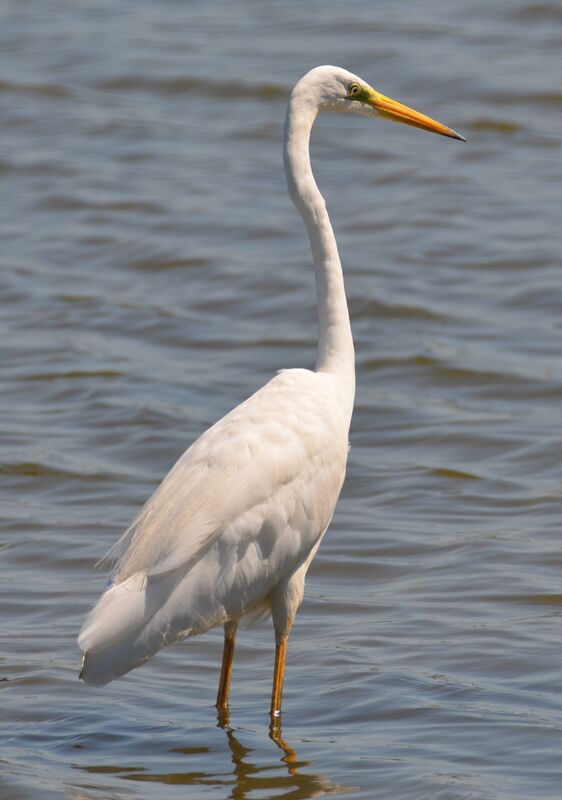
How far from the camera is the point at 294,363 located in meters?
10.5

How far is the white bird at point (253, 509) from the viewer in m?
5.51

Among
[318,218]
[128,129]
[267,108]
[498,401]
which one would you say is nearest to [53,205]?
[128,129]

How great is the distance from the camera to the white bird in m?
5.51

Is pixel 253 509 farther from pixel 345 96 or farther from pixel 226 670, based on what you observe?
pixel 345 96

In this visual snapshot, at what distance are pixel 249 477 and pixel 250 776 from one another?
3.58ft

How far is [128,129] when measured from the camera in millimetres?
15070

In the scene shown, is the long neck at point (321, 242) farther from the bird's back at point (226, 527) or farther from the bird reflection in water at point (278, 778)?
the bird reflection in water at point (278, 778)

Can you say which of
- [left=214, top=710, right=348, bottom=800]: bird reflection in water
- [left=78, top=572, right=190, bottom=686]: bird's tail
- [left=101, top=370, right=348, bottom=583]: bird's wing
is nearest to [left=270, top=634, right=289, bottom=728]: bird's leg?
[left=214, top=710, right=348, bottom=800]: bird reflection in water

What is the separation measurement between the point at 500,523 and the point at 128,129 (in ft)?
26.8

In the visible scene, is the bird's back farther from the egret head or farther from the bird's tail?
the egret head

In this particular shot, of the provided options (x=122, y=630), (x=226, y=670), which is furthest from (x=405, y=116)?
(x=122, y=630)

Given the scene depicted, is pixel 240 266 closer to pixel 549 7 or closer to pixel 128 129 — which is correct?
pixel 128 129

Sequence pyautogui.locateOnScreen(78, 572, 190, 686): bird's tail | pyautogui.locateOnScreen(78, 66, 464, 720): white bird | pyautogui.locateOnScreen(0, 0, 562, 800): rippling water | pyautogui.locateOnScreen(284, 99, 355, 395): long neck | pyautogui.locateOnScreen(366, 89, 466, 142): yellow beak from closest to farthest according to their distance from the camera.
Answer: pyautogui.locateOnScreen(78, 572, 190, 686): bird's tail → pyautogui.locateOnScreen(78, 66, 464, 720): white bird → pyautogui.locateOnScreen(0, 0, 562, 800): rippling water → pyautogui.locateOnScreen(284, 99, 355, 395): long neck → pyautogui.locateOnScreen(366, 89, 466, 142): yellow beak

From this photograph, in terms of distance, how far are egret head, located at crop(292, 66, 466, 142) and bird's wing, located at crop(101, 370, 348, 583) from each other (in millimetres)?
1129
